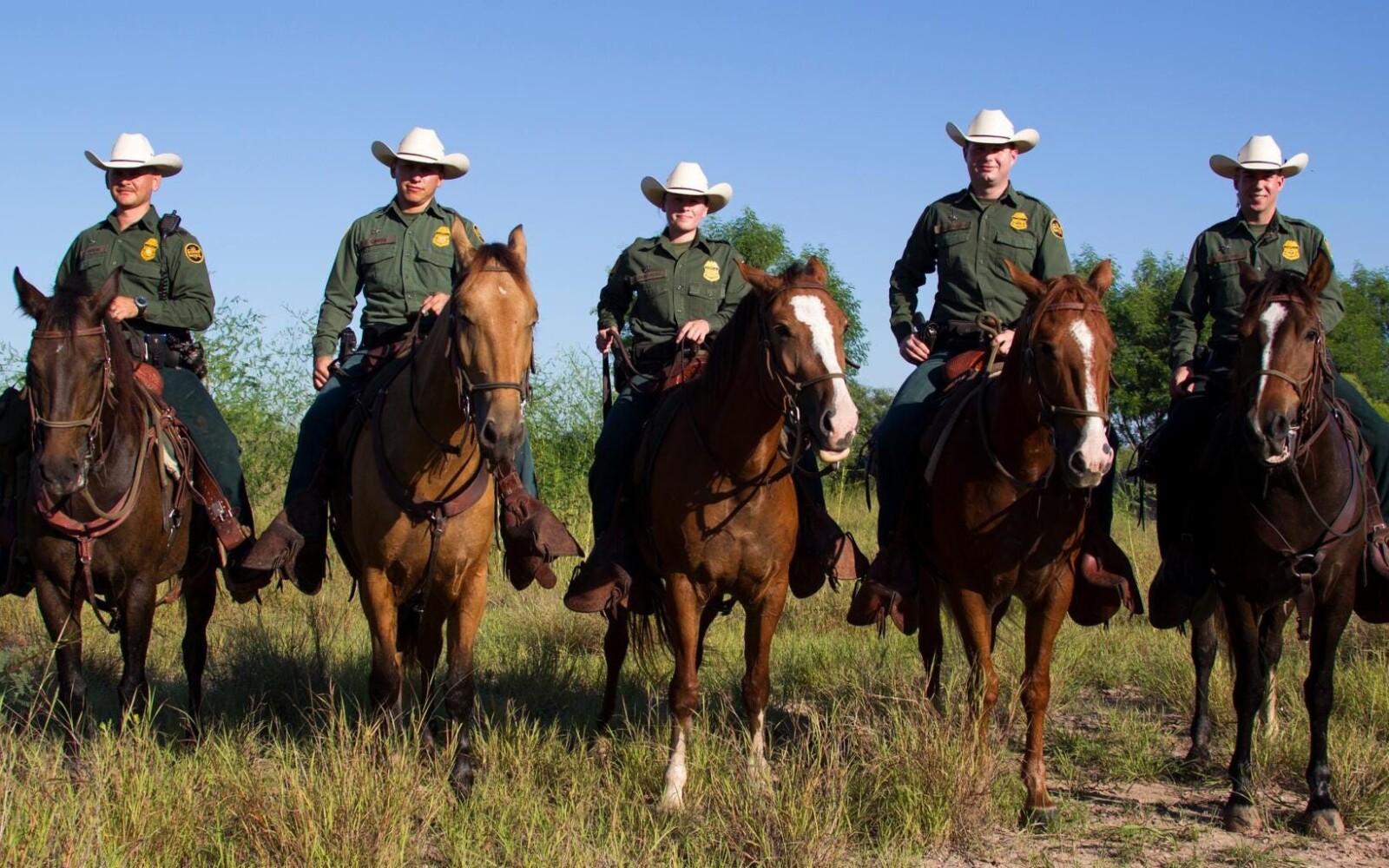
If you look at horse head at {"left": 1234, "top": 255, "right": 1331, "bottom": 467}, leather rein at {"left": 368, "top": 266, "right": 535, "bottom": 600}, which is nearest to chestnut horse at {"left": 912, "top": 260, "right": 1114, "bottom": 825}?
horse head at {"left": 1234, "top": 255, "right": 1331, "bottom": 467}

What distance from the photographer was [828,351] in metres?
5.53

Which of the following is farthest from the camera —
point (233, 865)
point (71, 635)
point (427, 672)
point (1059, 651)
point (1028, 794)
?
point (1059, 651)

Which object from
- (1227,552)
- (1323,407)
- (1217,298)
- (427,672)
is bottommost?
(427,672)

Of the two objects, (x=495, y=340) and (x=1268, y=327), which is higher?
(x=1268, y=327)

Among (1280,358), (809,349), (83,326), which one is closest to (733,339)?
(809,349)

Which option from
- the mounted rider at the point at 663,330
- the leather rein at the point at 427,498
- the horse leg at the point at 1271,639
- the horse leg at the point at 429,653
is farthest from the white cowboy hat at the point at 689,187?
the horse leg at the point at 1271,639

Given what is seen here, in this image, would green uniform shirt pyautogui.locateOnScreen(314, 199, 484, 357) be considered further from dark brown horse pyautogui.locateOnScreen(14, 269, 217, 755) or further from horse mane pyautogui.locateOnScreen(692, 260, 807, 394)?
horse mane pyautogui.locateOnScreen(692, 260, 807, 394)

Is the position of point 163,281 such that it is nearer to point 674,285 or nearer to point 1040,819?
point 674,285

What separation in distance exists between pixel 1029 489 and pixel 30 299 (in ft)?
15.9

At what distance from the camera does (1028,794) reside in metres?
5.99

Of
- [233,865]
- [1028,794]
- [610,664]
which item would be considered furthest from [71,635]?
[1028,794]

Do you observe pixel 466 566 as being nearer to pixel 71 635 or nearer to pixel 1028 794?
pixel 71 635

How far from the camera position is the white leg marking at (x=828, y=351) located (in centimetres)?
532

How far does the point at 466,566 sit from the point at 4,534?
8.16ft
